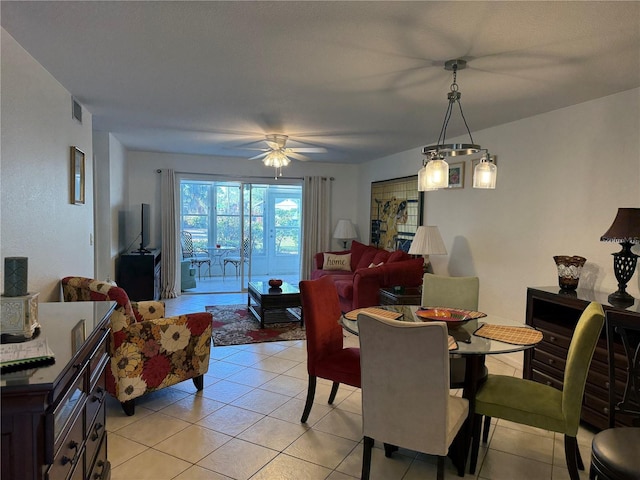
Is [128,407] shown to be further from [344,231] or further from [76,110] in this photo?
[344,231]

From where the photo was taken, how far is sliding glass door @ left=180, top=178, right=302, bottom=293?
827 cm

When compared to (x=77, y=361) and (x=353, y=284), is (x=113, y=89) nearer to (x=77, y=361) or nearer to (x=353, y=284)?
(x=77, y=361)

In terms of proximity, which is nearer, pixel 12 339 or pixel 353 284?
pixel 12 339

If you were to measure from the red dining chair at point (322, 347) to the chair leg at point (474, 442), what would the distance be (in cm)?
72

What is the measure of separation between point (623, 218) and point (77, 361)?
125 inches

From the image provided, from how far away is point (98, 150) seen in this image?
16.9 ft

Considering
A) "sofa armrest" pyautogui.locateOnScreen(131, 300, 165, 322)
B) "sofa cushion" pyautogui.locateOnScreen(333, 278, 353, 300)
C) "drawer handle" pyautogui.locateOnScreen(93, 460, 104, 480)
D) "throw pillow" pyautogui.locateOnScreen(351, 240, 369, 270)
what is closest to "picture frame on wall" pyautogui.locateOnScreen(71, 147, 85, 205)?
"sofa armrest" pyautogui.locateOnScreen(131, 300, 165, 322)

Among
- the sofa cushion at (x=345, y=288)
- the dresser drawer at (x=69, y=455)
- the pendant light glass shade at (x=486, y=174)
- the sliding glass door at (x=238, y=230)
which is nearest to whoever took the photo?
the dresser drawer at (x=69, y=455)

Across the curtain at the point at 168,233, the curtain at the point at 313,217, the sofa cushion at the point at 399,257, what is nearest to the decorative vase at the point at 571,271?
the sofa cushion at the point at 399,257

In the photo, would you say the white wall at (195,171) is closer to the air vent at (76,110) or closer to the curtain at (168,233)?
the curtain at (168,233)

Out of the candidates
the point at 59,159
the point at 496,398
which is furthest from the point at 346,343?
the point at 59,159

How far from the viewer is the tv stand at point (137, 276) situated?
5570 mm

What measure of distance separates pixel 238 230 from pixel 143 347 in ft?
19.9

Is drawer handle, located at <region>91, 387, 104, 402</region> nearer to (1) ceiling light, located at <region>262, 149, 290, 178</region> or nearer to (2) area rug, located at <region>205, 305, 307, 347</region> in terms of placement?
(2) area rug, located at <region>205, 305, 307, 347</region>
